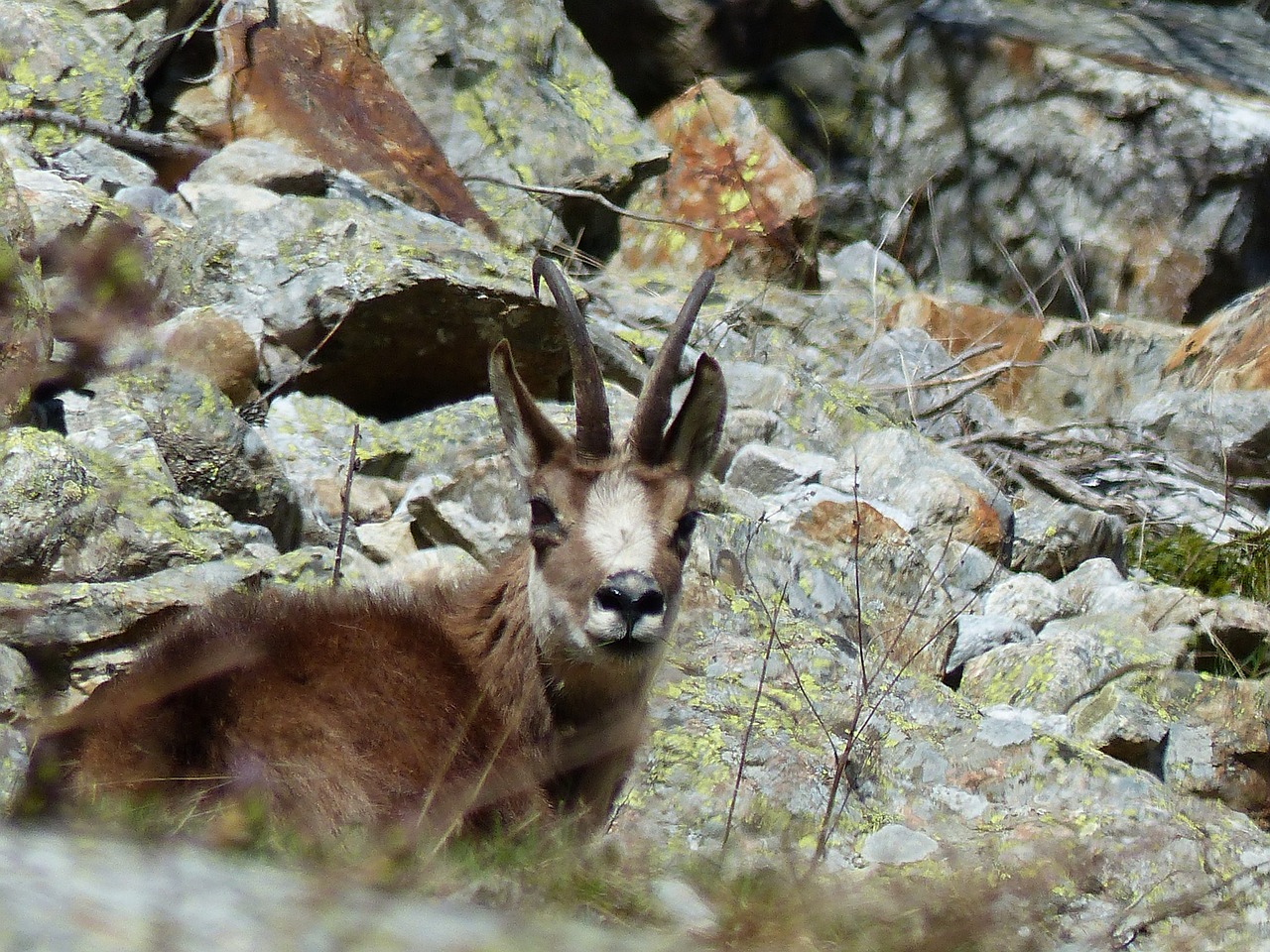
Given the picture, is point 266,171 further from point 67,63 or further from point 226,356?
→ point 226,356

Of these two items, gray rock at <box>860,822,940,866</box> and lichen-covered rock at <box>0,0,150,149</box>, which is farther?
lichen-covered rock at <box>0,0,150,149</box>

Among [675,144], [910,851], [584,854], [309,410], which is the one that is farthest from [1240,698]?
[675,144]

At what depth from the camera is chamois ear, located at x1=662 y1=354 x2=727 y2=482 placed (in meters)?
5.00

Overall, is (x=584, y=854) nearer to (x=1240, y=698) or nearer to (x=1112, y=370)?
(x=1240, y=698)

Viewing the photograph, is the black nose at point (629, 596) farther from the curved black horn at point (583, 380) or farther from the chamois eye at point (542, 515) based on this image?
the curved black horn at point (583, 380)

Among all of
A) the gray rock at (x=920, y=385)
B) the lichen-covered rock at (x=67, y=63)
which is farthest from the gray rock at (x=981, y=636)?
the lichen-covered rock at (x=67, y=63)

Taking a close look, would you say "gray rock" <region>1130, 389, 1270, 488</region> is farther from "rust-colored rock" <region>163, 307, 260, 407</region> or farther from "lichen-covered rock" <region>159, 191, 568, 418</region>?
"rust-colored rock" <region>163, 307, 260, 407</region>

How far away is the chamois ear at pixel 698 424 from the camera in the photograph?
5.00 meters

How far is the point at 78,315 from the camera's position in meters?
3.18

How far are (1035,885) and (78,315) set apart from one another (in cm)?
261

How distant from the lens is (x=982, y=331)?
11.4m

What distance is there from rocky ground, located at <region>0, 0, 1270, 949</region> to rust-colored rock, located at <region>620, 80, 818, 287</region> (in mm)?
33

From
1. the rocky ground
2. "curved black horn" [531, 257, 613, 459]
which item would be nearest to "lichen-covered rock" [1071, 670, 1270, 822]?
the rocky ground

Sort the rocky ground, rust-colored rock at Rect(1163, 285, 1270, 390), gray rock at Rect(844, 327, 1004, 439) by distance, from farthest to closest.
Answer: rust-colored rock at Rect(1163, 285, 1270, 390) → gray rock at Rect(844, 327, 1004, 439) → the rocky ground
